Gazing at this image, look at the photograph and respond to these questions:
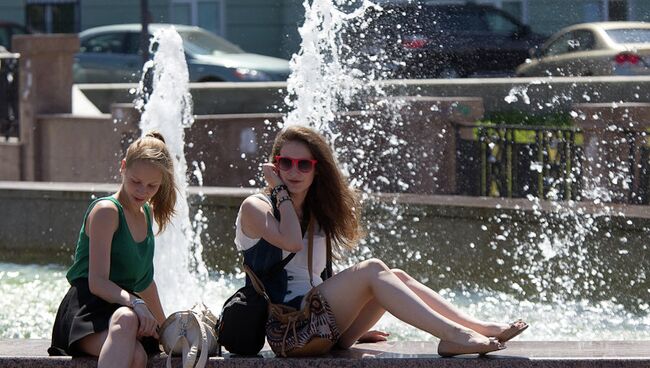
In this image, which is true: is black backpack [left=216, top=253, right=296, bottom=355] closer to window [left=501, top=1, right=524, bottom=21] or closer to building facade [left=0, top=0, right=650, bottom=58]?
window [left=501, top=1, right=524, bottom=21]

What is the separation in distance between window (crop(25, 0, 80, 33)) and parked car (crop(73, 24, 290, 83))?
8663 mm

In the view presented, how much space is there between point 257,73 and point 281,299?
14.9m

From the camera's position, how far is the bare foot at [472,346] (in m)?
4.39

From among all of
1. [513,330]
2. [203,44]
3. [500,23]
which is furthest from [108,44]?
[513,330]

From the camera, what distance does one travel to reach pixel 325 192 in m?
4.80

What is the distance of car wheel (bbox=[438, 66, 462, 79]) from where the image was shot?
14656 mm

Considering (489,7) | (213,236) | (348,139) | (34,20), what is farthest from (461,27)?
(34,20)

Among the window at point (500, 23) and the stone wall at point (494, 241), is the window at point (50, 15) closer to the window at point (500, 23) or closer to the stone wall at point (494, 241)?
the window at point (500, 23)

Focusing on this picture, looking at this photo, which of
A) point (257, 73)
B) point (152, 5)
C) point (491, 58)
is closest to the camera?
point (491, 58)

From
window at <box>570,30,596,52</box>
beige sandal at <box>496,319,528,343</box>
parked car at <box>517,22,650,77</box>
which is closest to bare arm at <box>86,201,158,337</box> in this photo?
beige sandal at <box>496,319,528,343</box>

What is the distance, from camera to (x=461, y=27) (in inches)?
669

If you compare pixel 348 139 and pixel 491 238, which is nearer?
pixel 491 238

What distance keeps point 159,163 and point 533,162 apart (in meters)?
5.49

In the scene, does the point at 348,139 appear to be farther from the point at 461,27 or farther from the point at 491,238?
the point at 461,27
